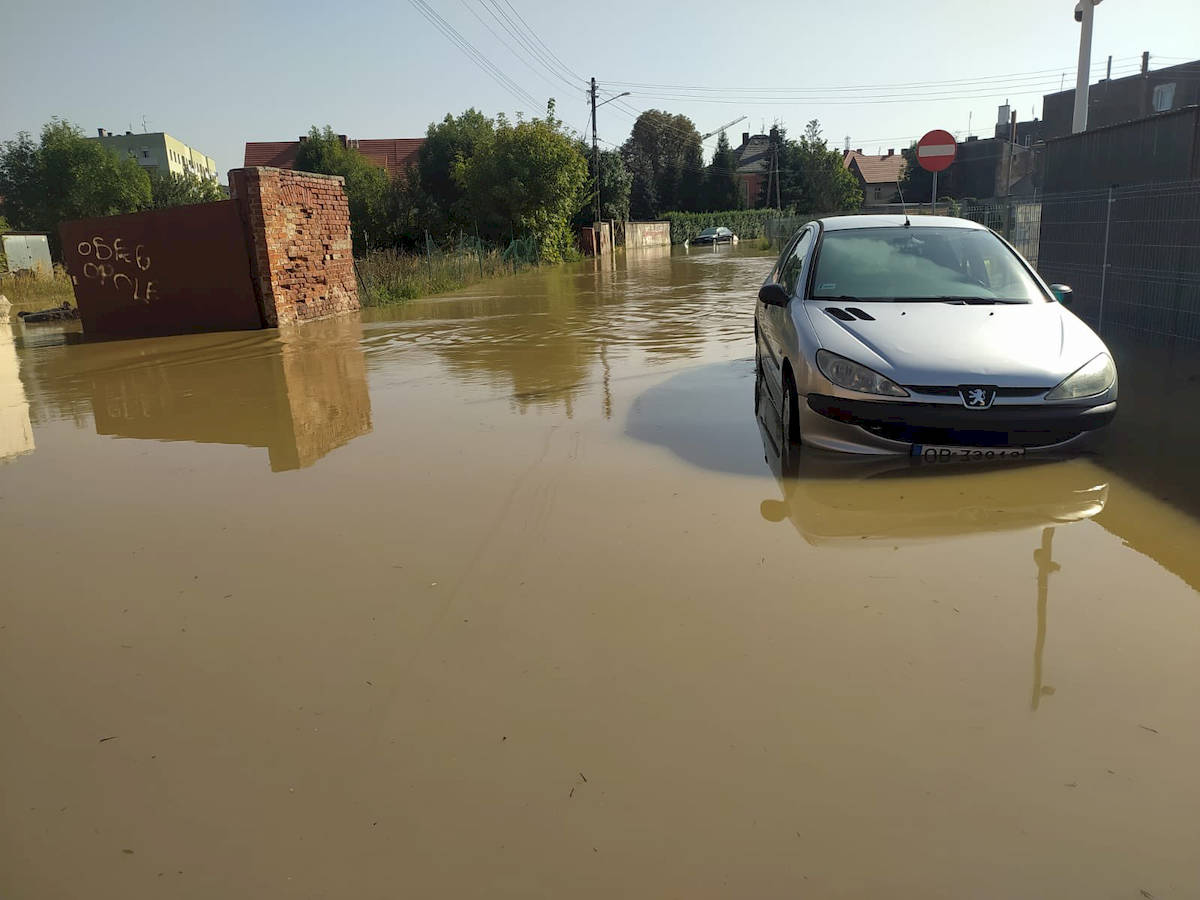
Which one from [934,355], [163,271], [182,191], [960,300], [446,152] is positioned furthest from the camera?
[182,191]

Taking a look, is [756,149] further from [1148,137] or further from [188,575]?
[188,575]

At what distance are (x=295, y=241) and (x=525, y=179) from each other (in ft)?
73.7

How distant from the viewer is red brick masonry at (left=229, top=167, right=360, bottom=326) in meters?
15.7

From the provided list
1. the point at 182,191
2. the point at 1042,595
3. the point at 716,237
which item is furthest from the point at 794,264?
the point at 182,191

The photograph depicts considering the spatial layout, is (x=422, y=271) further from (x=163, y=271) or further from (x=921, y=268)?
(x=921, y=268)

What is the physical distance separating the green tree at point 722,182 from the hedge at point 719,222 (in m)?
5.34

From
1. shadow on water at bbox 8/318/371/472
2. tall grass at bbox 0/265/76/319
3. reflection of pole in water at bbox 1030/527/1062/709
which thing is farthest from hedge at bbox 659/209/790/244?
reflection of pole in water at bbox 1030/527/1062/709

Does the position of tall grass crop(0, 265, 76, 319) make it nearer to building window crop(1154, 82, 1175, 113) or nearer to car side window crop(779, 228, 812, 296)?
car side window crop(779, 228, 812, 296)

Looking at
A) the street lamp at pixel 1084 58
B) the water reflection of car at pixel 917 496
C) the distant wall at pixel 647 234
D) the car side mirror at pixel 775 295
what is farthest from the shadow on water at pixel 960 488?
the distant wall at pixel 647 234

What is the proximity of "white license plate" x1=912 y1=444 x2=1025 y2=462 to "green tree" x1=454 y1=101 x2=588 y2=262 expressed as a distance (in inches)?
1338

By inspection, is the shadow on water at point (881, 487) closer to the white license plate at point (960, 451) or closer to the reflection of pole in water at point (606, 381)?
the white license plate at point (960, 451)

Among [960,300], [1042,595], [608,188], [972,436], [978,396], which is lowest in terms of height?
[1042,595]

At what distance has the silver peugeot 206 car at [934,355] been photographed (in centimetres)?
523

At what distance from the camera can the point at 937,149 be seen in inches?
569
